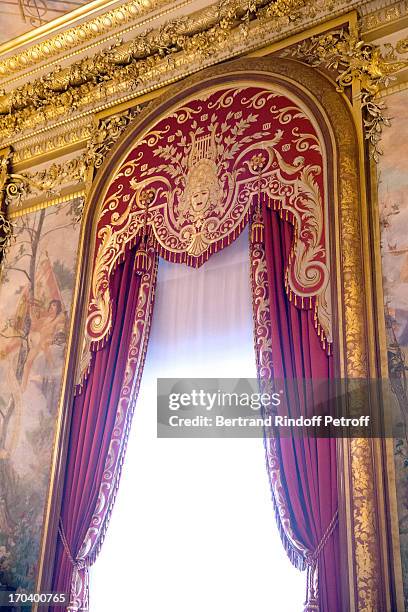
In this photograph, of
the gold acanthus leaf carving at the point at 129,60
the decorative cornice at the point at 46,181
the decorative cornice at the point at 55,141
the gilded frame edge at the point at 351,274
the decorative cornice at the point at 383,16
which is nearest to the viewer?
the gilded frame edge at the point at 351,274

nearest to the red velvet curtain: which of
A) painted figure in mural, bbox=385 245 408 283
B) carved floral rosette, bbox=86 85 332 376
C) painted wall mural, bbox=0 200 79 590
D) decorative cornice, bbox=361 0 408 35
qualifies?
carved floral rosette, bbox=86 85 332 376

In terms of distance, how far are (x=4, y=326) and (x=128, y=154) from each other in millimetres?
1571

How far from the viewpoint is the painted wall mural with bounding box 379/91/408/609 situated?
119 inches

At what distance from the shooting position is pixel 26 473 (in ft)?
13.9

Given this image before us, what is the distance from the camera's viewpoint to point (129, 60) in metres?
5.00

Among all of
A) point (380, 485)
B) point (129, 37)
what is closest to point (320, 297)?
point (380, 485)

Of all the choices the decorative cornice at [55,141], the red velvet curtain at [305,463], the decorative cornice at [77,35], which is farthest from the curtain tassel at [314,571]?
the decorative cornice at [77,35]

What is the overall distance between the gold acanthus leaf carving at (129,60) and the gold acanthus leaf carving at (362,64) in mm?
347

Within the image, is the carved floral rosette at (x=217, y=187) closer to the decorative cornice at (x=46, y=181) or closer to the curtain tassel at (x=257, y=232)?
the curtain tassel at (x=257, y=232)

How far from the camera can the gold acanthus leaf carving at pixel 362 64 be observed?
3791 millimetres

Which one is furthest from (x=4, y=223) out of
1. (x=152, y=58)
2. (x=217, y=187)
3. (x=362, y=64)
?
(x=362, y=64)

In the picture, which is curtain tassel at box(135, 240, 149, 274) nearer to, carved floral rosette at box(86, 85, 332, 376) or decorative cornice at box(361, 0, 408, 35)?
carved floral rosette at box(86, 85, 332, 376)

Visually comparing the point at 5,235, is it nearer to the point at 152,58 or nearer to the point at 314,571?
the point at 152,58

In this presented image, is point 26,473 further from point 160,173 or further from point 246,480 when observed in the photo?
point 160,173
